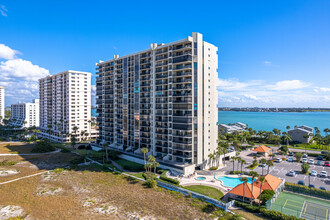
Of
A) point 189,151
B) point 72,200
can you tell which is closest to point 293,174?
→ point 189,151

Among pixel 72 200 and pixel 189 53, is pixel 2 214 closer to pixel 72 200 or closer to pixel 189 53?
pixel 72 200

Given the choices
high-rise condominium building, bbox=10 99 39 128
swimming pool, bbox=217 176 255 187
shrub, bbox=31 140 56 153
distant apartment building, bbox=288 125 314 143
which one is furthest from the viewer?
high-rise condominium building, bbox=10 99 39 128

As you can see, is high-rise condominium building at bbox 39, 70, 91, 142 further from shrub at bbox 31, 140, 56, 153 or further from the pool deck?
the pool deck

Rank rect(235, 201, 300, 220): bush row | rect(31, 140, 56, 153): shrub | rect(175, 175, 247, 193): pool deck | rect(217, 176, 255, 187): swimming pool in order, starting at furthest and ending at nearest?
rect(31, 140, 56, 153): shrub → rect(217, 176, 255, 187): swimming pool → rect(175, 175, 247, 193): pool deck → rect(235, 201, 300, 220): bush row

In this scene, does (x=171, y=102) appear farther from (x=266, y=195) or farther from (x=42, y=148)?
(x=42, y=148)

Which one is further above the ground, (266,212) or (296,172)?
(266,212)

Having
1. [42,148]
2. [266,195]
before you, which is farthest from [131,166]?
[42,148]

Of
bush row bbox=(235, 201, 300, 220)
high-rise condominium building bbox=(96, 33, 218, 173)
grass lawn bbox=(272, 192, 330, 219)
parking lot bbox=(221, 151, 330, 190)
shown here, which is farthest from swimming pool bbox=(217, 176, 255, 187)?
bush row bbox=(235, 201, 300, 220)
